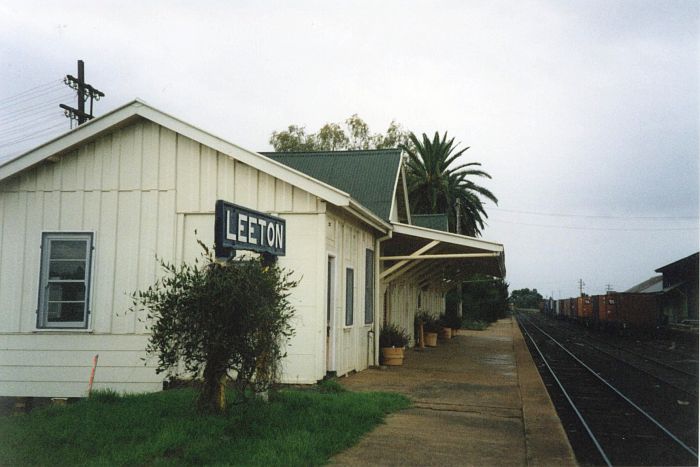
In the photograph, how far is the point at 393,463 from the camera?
6406 millimetres

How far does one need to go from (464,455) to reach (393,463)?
81 cm

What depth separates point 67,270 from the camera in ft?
36.7

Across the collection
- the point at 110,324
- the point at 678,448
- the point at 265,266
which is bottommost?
the point at 678,448

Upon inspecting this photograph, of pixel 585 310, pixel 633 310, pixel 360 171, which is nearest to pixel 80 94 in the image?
pixel 360 171

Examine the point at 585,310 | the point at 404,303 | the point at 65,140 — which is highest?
the point at 65,140

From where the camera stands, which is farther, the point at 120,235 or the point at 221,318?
the point at 120,235

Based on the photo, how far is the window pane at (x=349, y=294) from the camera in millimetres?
12777

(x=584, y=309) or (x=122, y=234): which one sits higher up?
(x=122, y=234)

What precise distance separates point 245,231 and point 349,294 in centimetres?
584

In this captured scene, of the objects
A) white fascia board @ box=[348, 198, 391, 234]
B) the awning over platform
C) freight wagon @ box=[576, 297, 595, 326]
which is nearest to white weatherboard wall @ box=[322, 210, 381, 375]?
white fascia board @ box=[348, 198, 391, 234]

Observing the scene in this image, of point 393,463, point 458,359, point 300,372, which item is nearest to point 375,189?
point 458,359

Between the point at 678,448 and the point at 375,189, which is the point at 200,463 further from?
the point at 375,189

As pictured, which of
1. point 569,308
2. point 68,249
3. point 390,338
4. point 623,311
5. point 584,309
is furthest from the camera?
point 569,308

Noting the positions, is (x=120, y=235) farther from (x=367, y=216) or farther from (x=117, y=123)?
(x=367, y=216)
